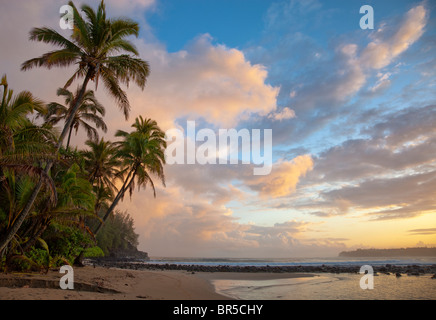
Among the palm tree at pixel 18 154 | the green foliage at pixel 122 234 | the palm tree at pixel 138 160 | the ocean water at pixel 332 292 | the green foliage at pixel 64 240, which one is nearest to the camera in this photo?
the palm tree at pixel 18 154

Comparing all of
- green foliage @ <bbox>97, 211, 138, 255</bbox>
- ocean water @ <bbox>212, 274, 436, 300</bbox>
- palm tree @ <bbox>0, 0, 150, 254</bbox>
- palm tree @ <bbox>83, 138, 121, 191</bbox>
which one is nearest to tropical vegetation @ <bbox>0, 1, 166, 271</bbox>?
palm tree @ <bbox>0, 0, 150, 254</bbox>

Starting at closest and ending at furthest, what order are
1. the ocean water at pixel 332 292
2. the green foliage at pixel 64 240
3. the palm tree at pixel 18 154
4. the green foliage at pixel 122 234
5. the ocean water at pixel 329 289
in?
the palm tree at pixel 18 154 < the ocean water at pixel 332 292 < the ocean water at pixel 329 289 < the green foliage at pixel 64 240 < the green foliage at pixel 122 234

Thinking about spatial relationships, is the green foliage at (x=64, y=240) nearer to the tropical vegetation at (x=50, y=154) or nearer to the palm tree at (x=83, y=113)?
the tropical vegetation at (x=50, y=154)

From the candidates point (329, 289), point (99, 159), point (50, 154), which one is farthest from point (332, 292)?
point (99, 159)

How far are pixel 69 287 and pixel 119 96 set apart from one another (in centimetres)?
937

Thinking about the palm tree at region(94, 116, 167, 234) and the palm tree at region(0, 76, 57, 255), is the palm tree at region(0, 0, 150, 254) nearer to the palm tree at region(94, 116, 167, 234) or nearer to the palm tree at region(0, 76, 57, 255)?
the palm tree at region(0, 76, 57, 255)

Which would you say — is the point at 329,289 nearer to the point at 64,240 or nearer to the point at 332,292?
the point at 332,292

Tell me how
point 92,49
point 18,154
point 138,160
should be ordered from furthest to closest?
1. point 138,160
2. point 92,49
3. point 18,154

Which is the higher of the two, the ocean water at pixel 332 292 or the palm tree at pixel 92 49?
the palm tree at pixel 92 49

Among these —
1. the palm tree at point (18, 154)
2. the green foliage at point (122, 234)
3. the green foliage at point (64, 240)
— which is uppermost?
the palm tree at point (18, 154)

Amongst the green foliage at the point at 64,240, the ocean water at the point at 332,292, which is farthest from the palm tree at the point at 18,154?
the ocean water at the point at 332,292
